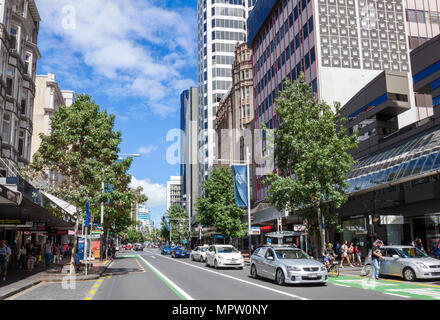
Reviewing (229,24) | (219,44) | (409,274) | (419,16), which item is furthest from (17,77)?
(229,24)

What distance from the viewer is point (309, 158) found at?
24.0 meters

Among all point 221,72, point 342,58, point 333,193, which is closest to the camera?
point 333,193

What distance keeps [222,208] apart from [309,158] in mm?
26277

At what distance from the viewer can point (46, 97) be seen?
4419 centimetres

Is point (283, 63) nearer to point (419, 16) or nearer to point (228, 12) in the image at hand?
point (419, 16)

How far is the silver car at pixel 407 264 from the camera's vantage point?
658 inches

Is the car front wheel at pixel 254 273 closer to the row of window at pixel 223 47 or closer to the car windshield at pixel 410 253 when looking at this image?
the car windshield at pixel 410 253

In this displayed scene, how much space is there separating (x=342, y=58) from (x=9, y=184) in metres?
34.5

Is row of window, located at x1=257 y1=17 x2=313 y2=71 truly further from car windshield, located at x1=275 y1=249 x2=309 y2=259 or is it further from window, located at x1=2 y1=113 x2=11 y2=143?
car windshield, located at x1=275 y1=249 x2=309 y2=259

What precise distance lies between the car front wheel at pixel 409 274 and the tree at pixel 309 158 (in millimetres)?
6785

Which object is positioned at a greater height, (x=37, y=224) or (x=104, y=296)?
(x=37, y=224)

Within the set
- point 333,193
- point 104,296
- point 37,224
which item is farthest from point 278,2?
point 104,296

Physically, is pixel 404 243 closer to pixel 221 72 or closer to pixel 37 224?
pixel 37 224

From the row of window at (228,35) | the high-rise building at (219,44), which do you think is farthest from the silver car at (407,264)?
the row of window at (228,35)
